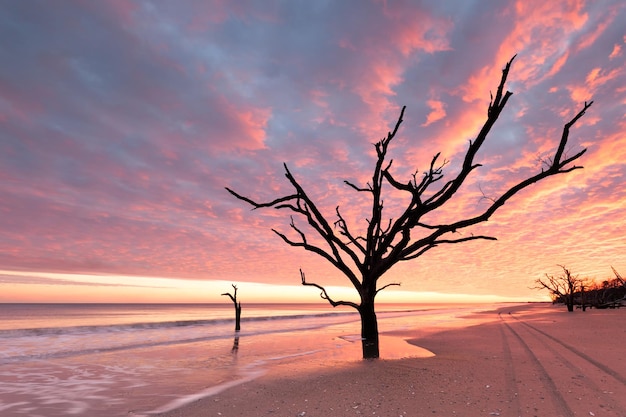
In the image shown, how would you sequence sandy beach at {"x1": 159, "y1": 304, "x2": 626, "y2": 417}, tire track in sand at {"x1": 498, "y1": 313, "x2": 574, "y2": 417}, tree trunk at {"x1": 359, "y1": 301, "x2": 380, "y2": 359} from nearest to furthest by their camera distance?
tire track in sand at {"x1": 498, "y1": 313, "x2": 574, "y2": 417}, sandy beach at {"x1": 159, "y1": 304, "x2": 626, "y2": 417}, tree trunk at {"x1": 359, "y1": 301, "x2": 380, "y2": 359}

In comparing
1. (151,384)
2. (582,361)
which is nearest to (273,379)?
(151,384)

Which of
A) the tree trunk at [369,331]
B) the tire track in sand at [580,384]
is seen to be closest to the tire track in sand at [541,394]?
the tire track in sand at [580,384]

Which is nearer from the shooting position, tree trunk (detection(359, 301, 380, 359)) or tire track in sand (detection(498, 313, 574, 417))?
tire track in sand (detection(498, 313, 574, 417))

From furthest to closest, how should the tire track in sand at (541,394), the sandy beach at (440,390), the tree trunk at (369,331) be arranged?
the tree trunk at (369,331) → the sandy beach at (440,390) → the tire track in sand at (541,394)

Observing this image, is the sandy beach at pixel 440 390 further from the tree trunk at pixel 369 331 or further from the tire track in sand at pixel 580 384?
the tree trunk at pixel 369 331

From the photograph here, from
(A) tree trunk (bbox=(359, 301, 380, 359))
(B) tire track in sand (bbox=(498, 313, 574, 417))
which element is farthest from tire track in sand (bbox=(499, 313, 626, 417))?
(A) tree trunk (bbox=(359, 301, 380, 359))

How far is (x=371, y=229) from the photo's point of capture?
34.9 feet

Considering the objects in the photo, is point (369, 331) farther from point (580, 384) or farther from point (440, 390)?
point (580, 384)

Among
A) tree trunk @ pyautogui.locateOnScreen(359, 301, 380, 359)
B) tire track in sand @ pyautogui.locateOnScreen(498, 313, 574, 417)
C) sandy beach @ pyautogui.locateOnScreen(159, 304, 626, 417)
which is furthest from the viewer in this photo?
tree trunk @ pyautogui.locateOnScreen(359, 301, 380, 359)

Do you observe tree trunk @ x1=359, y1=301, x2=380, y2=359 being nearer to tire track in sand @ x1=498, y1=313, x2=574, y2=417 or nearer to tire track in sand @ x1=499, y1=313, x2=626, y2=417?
tire track in sand @ x1=498, y1=313, x2=574, y2=417

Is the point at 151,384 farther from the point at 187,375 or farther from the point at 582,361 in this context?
the point at 582,361

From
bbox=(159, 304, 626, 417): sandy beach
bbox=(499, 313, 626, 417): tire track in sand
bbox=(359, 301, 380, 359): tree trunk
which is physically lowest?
bbox=(159, 304, 626, 417): sandy beach

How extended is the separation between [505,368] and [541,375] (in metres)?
0.90

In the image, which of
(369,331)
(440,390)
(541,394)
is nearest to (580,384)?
(541,394)
